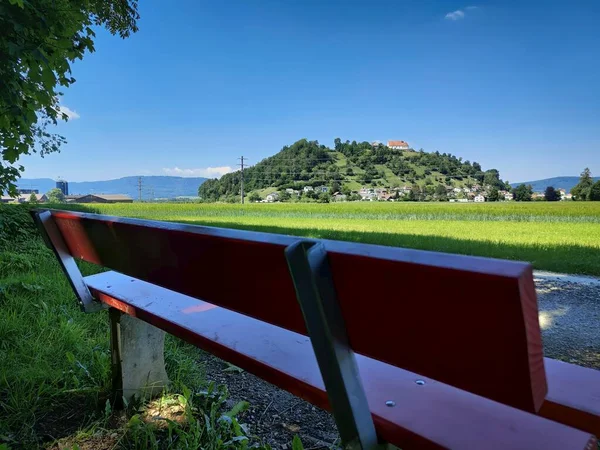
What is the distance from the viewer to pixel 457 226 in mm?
19891

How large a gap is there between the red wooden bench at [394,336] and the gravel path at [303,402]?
3.13 ft

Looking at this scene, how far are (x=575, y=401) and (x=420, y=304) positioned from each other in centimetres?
48

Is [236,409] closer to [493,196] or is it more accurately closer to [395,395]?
[395,395]

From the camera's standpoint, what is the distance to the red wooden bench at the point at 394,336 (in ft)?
1.87

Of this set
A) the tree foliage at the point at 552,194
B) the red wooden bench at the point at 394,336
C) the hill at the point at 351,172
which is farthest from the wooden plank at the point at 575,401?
the hill at the point at 351,172

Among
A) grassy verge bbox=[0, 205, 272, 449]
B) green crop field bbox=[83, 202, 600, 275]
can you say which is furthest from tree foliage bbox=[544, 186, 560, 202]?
grassy verge bbox=[0, 205, 272, 449]

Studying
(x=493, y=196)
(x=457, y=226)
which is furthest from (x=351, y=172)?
(x=457, y=226)

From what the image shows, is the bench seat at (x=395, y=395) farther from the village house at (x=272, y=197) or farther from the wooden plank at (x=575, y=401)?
the village house at (x=272, y=197)

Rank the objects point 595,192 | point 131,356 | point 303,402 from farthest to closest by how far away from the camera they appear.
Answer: point 595,192 < point 303,402 < point 131,356

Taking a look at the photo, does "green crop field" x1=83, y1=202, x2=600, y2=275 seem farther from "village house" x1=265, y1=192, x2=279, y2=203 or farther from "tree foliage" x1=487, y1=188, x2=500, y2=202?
"village house" x1=265, y1=192, x2=279, y2=203

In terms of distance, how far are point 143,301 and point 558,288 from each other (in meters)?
6.06

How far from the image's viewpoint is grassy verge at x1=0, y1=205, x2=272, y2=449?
6.12 ft

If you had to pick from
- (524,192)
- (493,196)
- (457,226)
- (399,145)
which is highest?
(399,145)

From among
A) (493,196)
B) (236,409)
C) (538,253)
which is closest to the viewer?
(236,409)
